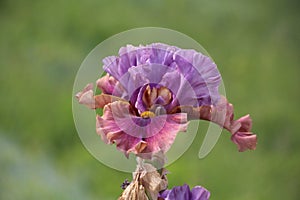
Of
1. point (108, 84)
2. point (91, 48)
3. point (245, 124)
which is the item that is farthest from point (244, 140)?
point (91, 48)

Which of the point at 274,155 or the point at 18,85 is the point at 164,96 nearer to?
the point at 274,155

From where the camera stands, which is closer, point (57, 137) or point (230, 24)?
point (57, 137)

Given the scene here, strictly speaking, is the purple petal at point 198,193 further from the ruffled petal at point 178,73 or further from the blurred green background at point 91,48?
the blurred green background at point 91,48

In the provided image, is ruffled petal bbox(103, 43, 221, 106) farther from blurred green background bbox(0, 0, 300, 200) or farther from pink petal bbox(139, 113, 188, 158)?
blurred green background bbox(0, 0, 300, 200)

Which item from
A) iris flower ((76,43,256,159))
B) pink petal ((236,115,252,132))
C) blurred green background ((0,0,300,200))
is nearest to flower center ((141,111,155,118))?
iris flower ((76,43,256,159))

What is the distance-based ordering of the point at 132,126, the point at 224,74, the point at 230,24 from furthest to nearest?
the point at 230,24 → the point at 224,74 → the point at 132,126

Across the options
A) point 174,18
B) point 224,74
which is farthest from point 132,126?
point 174,18
